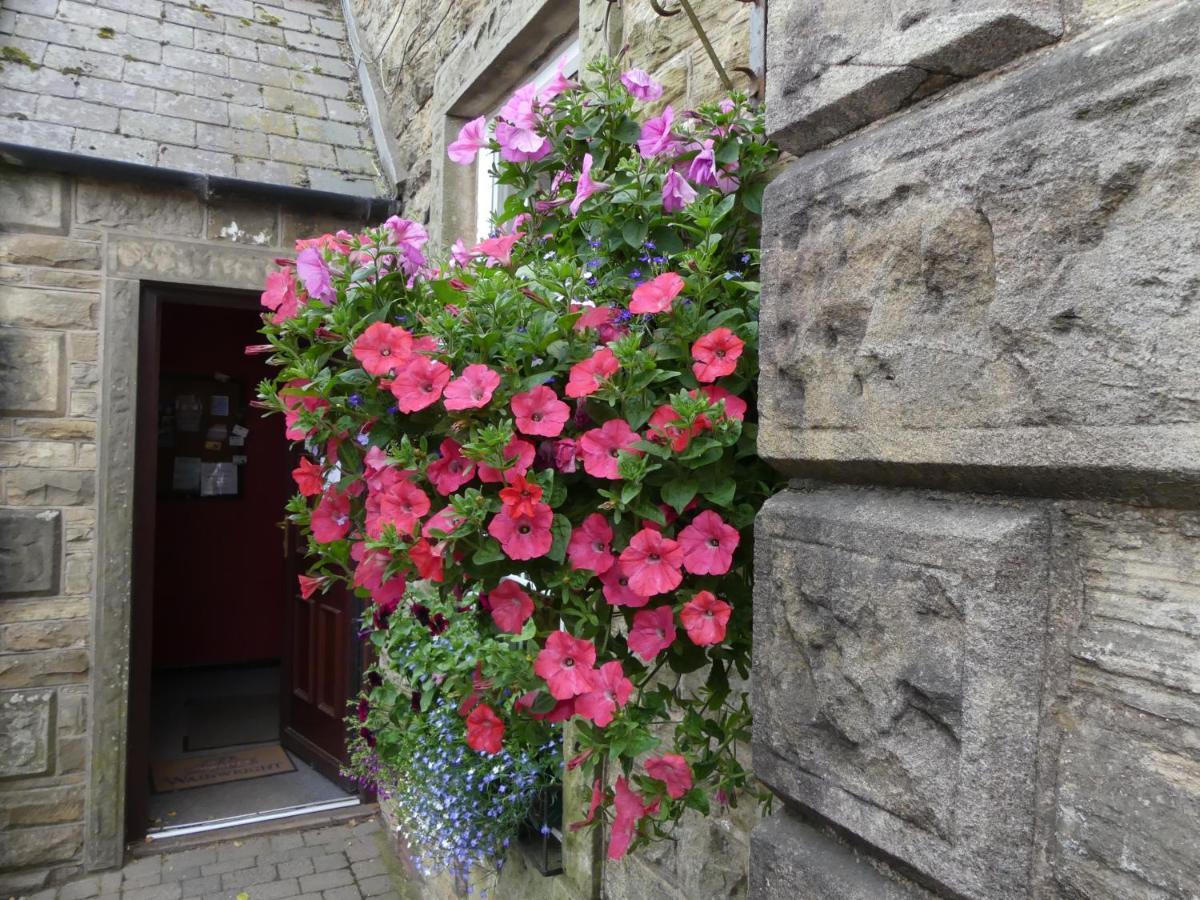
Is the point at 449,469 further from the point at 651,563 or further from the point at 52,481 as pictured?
the point at 52,481

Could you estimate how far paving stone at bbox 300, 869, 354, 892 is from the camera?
4.26m

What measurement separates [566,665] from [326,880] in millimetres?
3825

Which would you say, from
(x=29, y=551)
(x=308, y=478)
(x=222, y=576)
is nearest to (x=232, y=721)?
(x=222, y=576)

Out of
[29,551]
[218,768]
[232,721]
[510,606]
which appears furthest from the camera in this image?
[232,721]

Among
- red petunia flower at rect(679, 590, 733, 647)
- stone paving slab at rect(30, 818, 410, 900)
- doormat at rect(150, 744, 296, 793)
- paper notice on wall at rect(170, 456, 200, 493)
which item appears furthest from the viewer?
paper notice on wall at rect(170, 456, 200, 493)

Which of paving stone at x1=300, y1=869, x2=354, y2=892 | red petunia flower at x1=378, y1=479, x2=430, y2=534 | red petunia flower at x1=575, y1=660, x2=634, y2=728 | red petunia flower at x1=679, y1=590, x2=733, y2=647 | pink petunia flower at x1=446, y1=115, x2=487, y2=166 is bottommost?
paving stone at x1=300, y1=869, x2=354, y2=892

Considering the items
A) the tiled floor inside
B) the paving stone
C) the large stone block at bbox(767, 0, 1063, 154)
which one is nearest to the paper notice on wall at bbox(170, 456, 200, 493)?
the tiled floor inside

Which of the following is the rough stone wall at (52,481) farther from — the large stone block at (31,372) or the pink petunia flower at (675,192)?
the pink petunia flower at (675,192)

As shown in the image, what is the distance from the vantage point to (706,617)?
3.73ft

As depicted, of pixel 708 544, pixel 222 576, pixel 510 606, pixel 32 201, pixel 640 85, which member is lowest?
pixel 222 576

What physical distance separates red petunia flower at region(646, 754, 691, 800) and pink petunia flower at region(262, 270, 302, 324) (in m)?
1.00

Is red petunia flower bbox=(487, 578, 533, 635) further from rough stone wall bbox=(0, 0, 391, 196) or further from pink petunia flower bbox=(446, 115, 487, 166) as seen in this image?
rough stone wall bbox=(0, 0, 391, 196)

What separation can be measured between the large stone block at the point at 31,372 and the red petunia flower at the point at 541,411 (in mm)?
3812

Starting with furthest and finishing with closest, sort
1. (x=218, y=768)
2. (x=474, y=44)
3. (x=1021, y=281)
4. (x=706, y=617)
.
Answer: (x=218, y=768) → (x=474, y=44) → (x=706, y=617) → (x=1021, y=281)
